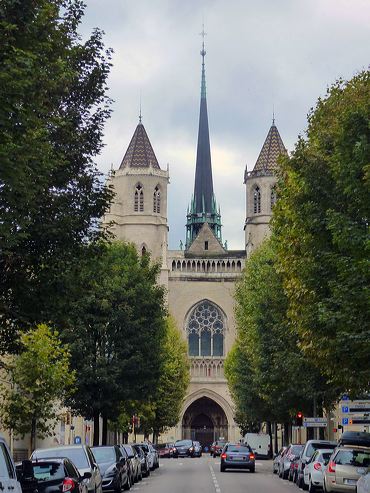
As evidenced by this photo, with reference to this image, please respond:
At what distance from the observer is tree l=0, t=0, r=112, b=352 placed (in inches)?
585

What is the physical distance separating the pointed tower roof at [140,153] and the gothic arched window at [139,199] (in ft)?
8.16

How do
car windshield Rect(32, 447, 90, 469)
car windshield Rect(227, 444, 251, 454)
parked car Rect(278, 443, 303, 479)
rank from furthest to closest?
car windshield Rect(227, 444, 251, 454), parked car Rect(278, 443, 303, 479), car windshield Rect(32, 447, 90, 469)

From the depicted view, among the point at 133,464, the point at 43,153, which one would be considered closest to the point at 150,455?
the point at 133,464

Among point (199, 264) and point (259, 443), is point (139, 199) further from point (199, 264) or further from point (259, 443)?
point (259, 443)

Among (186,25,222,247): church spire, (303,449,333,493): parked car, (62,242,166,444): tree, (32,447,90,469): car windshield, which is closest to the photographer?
(32,447,90,469): car windshield

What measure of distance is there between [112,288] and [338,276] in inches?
766

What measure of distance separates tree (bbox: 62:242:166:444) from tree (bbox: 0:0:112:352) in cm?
1977

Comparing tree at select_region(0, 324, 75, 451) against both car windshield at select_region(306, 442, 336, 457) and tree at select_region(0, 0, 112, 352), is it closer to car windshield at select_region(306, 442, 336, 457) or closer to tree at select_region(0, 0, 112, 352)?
car windshield at select_region(306, 442, 336, 457)

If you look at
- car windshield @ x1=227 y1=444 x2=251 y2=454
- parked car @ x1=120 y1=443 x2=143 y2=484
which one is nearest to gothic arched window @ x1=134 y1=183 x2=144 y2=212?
car windshield @ x1=227 y1=444 x2=251 y2=454

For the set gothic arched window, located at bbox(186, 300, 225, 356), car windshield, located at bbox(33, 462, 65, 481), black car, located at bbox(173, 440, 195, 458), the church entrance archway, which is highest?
gothic arched window, located at bbox(186, 300, 225, 356)

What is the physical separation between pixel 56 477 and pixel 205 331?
287 ft

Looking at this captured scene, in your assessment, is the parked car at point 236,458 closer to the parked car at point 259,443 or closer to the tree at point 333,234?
the tree at point 333,234

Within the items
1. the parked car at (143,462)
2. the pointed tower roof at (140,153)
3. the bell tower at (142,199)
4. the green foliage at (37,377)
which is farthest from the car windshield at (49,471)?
the pointed tower roof at (140,153)

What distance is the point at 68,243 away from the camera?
19.5 meters
